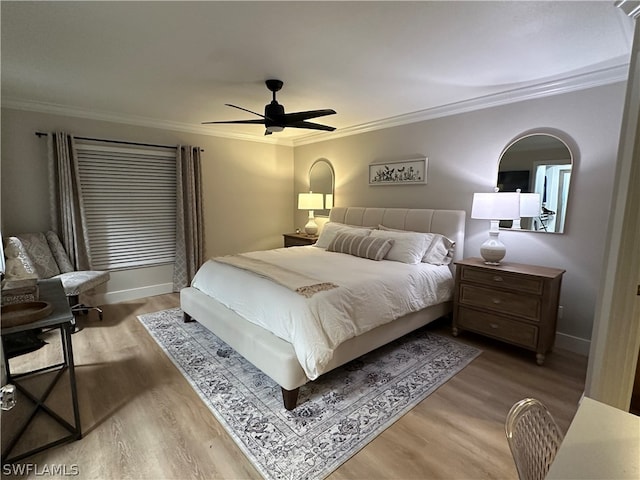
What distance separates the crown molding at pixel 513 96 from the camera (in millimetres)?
2531

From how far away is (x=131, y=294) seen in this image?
14.2ft

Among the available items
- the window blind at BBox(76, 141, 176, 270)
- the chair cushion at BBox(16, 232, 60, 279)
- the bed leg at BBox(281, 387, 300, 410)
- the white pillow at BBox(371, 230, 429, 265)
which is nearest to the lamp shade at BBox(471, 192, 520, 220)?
the white pillow at BBox(371, 230, 429, 265)

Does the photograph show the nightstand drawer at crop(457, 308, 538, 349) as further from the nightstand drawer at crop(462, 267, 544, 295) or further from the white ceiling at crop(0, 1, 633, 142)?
the white ceiling at crop(0, 1, 633, 142)

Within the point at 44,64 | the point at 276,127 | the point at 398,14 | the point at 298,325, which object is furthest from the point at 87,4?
the point at 298,325

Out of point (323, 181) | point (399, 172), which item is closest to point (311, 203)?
point (323, 181)

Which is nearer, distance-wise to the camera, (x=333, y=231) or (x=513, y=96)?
(x=513, y=96)

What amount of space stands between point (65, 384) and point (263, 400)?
1.51m

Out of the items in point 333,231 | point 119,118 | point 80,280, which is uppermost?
point 119,118

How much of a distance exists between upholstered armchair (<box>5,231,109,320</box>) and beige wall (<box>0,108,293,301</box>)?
282 millimetres

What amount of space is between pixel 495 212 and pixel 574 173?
2.44 ft

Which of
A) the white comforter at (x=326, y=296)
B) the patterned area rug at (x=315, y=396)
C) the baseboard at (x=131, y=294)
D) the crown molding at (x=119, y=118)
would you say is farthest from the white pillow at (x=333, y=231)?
the baseboard at (x=131, y=294)

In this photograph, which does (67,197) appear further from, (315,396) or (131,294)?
(315,396)

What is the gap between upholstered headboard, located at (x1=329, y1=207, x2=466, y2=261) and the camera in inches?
136

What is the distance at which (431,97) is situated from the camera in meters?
3.29
